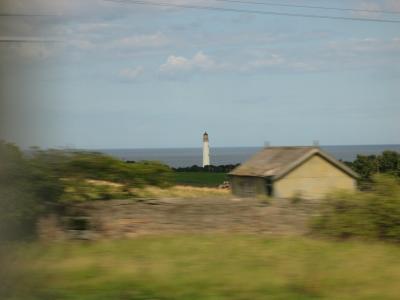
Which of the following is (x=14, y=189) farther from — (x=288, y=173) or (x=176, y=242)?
(x=288, y=173)

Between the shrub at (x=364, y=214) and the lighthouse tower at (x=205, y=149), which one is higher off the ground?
the lighthouse tower at (x=205, y=149)

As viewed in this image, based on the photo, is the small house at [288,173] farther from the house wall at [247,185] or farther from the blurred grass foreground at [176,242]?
the blurred grass foreground at [176,242]

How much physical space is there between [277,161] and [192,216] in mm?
9857

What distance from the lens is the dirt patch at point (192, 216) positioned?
40.0ft

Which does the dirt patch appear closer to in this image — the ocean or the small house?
the ocean

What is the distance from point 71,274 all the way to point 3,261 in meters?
1.32

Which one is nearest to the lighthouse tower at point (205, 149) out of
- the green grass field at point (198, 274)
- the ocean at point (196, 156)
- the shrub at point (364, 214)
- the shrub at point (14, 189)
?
the ocean at point (196, 156)

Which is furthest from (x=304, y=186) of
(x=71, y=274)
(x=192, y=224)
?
(x=71, y=274)

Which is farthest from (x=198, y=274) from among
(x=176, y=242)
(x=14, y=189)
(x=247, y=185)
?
(x=247, y=185)

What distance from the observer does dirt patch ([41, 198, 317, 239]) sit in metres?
12.2

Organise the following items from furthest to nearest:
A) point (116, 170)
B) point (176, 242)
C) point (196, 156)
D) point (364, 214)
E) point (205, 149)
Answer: point (196, 156) → point (205, 149) → point (116, 170) → point (364, 214) → point (176, 242)

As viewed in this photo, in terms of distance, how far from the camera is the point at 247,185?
70.4 ft

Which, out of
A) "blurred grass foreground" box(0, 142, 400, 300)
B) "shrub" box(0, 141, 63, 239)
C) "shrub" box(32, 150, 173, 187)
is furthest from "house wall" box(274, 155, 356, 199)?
"shrub" box(0, 141, 63, 239)

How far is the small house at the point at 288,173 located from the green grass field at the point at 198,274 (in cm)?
1190
